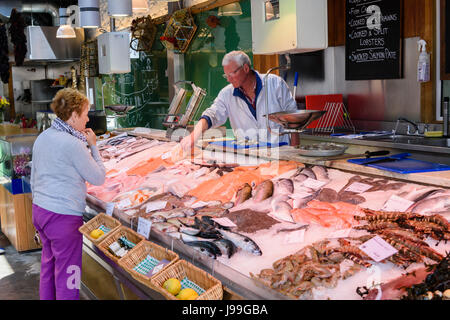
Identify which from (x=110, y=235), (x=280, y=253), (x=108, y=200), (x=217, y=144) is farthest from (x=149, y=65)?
(x=280, y=253)

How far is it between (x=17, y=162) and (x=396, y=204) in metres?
4.48

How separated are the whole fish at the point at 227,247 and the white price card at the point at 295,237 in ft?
0.78

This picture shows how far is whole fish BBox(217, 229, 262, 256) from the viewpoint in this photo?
2066 mm

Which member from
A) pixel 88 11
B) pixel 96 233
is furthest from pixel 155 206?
pixel 88 11

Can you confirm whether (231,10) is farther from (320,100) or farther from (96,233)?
(96,233)

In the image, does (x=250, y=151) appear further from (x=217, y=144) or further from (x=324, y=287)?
(x=324, y=287)

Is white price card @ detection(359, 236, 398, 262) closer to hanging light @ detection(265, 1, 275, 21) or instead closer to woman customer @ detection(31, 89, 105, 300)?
woman customer @ detection(31, 89, 105, 300)

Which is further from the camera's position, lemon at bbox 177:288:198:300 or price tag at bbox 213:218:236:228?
price tag at bbox 213:218:236:228

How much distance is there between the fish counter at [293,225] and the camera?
176 centimetres

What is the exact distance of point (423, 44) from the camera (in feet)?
15.5

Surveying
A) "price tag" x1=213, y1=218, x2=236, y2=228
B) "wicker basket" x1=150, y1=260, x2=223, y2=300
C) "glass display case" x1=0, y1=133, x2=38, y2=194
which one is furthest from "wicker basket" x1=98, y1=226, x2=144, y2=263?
"glass display case" x1=0, y1=133, x2=38, y2=194

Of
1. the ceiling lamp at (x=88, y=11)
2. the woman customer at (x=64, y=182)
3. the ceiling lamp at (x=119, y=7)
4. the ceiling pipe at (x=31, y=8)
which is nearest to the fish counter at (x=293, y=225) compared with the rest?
the woman customer at (x=64, y=182)

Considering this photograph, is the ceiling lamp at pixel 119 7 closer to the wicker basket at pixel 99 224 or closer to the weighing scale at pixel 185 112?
the weighing scale at pixel 185 112

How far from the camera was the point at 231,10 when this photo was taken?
6.66m
